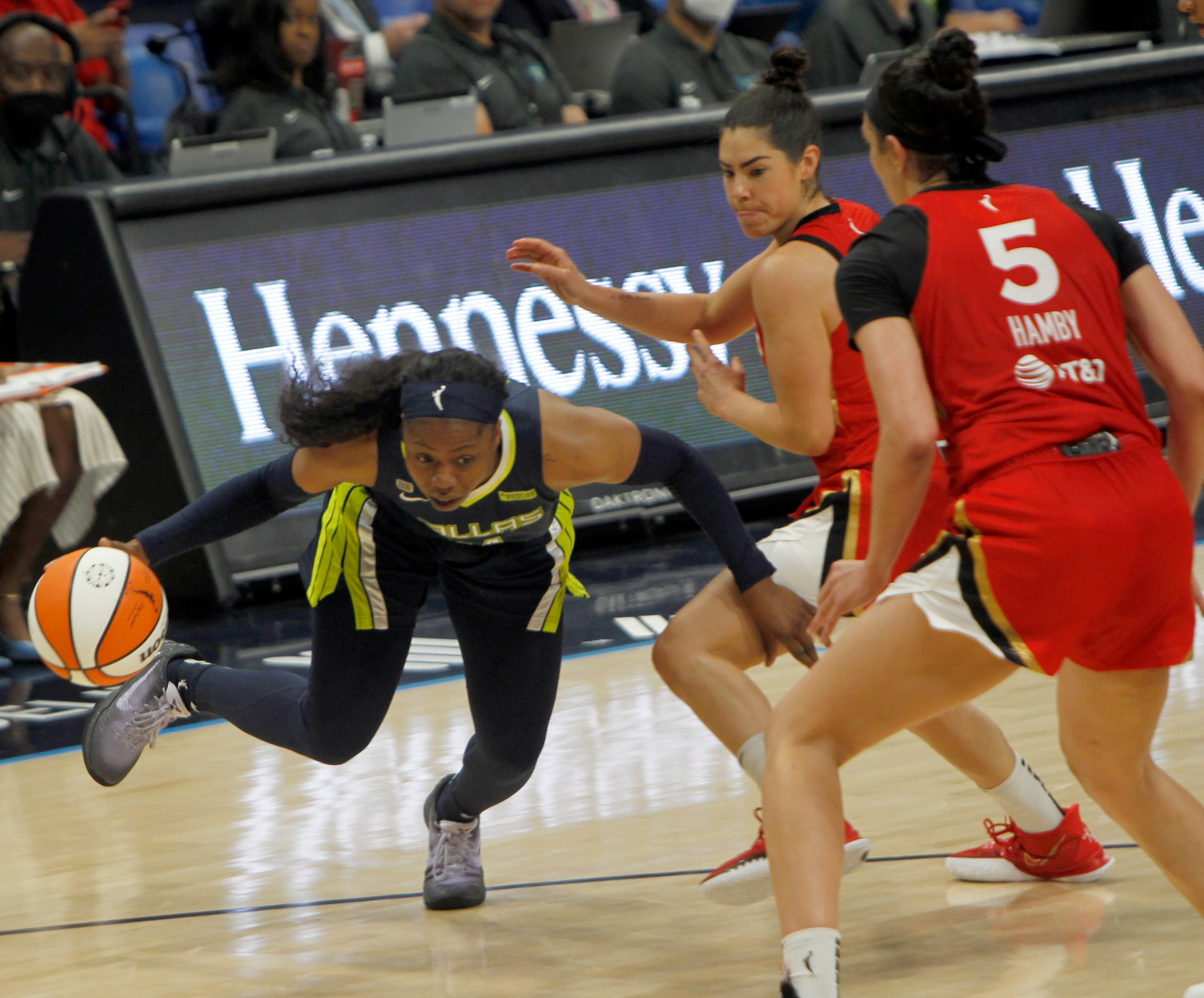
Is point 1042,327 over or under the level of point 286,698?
over

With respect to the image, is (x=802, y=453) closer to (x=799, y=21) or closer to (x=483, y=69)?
(x=483, y=69)

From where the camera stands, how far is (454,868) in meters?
4.07

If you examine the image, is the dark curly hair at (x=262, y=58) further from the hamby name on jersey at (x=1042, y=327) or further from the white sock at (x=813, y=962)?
the white sock at (x=813, y=962)

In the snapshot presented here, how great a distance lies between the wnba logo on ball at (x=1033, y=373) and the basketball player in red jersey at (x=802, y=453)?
72 cm

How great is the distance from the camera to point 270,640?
702 cm

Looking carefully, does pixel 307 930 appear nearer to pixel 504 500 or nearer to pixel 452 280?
pixel 504 500

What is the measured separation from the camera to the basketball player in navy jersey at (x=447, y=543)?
3654mm

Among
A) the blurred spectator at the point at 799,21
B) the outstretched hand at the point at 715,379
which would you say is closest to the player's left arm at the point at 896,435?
the outstretched hand at the point at 715,379

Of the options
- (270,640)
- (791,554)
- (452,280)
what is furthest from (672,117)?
(791,554)

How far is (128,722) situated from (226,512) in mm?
913

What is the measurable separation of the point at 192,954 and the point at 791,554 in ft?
5.28

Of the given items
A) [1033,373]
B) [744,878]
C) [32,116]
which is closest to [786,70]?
[1033,373]

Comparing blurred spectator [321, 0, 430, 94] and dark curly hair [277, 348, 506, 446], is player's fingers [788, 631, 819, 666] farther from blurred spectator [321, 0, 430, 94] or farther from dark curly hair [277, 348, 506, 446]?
blurred spectator [321, 0, 430, 94]

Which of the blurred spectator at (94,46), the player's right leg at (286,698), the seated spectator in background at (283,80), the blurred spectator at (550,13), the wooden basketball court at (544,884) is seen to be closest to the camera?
the wooden basketball court at (544,884)
